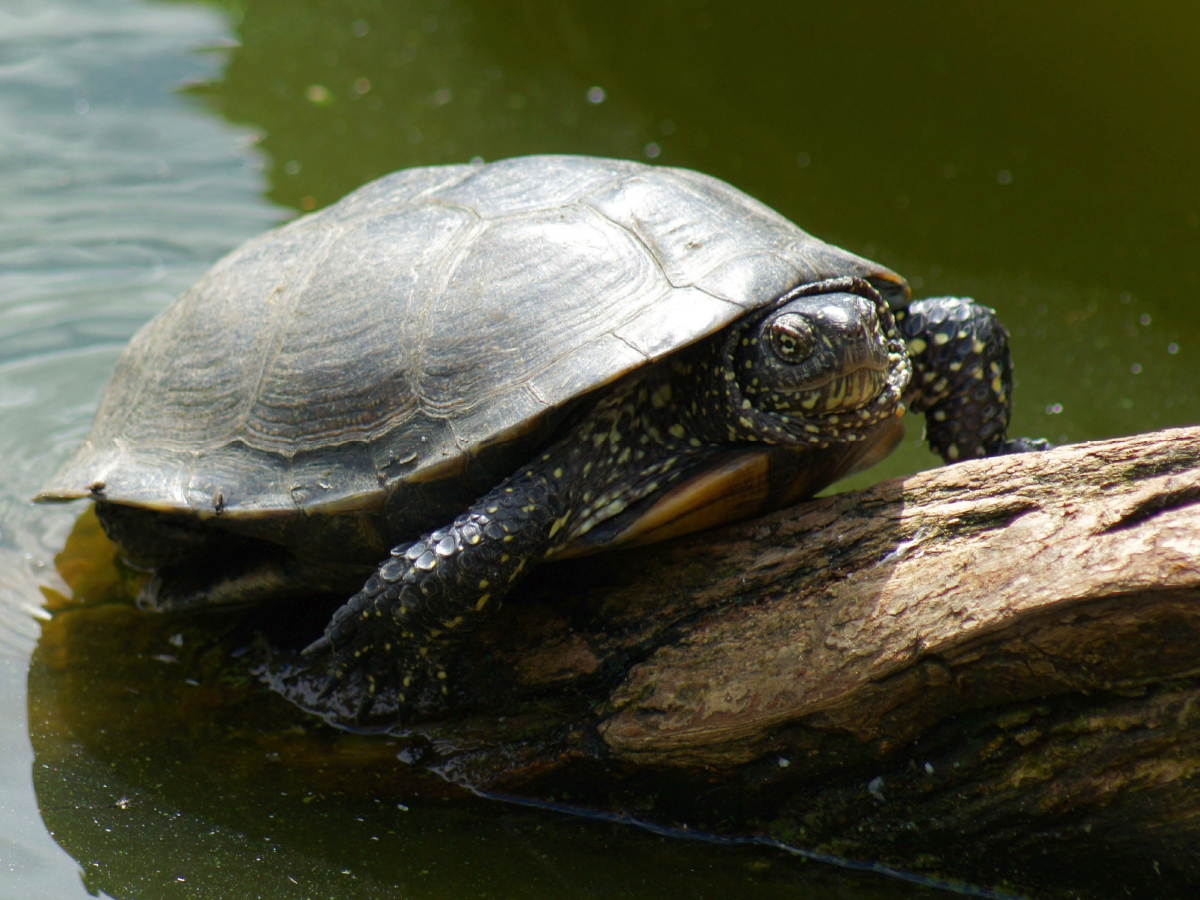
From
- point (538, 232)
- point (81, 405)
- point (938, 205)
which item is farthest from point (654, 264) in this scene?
point (938, 205)

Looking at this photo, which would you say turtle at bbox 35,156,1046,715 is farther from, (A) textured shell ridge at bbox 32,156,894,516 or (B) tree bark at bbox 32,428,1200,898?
(B) tree bark at bbox 32,428,1200,898

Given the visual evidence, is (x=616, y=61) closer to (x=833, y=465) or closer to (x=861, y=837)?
(x=833, y=465)

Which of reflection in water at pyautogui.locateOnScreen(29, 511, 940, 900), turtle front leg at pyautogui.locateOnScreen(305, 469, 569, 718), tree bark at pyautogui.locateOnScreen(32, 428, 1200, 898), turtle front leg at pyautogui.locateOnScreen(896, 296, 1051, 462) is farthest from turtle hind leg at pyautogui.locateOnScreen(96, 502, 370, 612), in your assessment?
turtle front leg at pyautogui.locateOnScreen(896, 296, 1051, 462)

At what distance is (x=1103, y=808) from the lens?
201 cm

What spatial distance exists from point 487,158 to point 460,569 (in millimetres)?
3804

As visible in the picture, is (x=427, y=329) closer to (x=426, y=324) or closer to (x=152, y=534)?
(x=426, y=324)

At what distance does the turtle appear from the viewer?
7.73 ft

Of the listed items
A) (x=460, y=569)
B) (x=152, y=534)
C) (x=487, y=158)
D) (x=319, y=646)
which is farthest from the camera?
(x=487, y=158)

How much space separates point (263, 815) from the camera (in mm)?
2418

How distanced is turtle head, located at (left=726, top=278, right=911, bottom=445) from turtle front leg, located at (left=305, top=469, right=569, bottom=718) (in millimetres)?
553

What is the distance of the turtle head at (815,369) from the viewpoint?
2.29 m

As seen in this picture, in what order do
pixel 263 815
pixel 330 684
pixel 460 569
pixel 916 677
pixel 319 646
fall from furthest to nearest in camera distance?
pixel 330 684, pixel 319 646, pixel 263 815, pixel 460 569, pixel 916 677

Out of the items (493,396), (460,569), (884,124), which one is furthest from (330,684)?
(884,124)

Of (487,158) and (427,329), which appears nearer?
(427,329)
